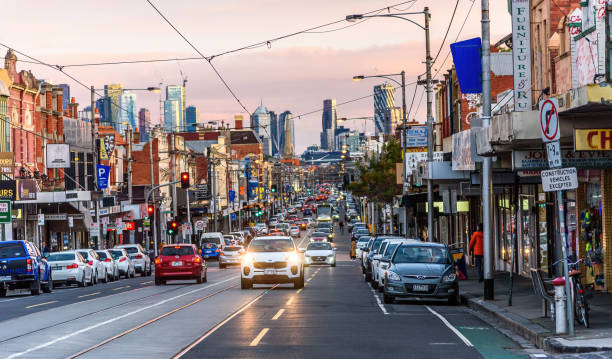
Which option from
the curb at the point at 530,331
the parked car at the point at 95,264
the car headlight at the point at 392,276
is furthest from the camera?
the parked car at the point at 95,264

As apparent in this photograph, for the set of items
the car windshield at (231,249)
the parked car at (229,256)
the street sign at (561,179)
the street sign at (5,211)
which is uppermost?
the street sign at (561,179)

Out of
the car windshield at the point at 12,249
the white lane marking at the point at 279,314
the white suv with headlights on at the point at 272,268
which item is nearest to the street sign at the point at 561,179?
the white lane marking at the point at 279,314

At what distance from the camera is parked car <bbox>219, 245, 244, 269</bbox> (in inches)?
2527

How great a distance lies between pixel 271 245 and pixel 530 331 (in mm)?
18272

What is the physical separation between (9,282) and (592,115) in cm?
2160

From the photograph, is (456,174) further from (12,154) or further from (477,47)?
(12,154)

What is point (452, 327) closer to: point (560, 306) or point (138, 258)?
point (560, 306)

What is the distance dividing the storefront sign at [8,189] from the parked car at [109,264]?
20.9ft

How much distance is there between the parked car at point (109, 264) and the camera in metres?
46.6

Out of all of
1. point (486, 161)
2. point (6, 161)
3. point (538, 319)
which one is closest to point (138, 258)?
point (6, 161)

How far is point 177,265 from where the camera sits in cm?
4006

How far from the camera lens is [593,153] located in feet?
70.6

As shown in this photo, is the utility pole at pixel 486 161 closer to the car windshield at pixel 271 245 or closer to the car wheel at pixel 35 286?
the car windshield at pixel 271 245

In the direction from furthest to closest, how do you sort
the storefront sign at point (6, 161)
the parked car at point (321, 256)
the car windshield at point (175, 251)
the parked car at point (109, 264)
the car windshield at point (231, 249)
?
the car windshield at point (231, 249) < the parked car at point (321, 256) < the storefront sign at point (6, 161) < the parked car at point (109, 264) < the car windshield at point (175, 251)
